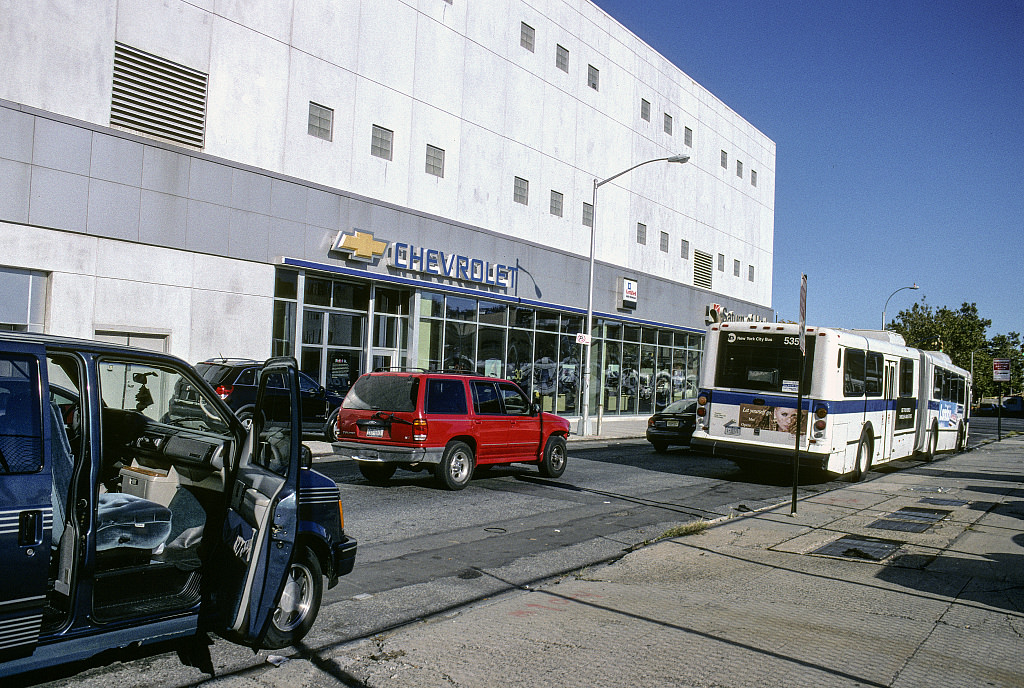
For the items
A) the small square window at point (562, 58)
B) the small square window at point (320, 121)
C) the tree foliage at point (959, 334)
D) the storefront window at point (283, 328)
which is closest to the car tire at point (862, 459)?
the storefront window at point (283, 328)

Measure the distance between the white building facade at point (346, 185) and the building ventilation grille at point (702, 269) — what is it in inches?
116

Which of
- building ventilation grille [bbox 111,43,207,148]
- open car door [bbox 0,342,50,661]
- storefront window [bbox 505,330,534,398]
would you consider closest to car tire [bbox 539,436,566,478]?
open car door [bbox 0,342,50,661]

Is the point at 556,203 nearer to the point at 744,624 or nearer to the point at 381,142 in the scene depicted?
the point at 381,142

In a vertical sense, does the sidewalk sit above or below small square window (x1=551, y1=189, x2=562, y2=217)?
below

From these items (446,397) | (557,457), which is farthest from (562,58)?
(446,397)

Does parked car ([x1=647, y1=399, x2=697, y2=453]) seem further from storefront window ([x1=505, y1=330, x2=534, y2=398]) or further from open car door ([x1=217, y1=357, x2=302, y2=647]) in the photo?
open car door ([x1=217, y1=357, x2=302, y2=647])

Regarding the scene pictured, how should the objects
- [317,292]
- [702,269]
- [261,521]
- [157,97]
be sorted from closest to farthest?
[261,521] → [157,97] → [317,292] → [702,269]

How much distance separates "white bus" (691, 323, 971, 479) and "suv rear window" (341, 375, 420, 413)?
6040 mm

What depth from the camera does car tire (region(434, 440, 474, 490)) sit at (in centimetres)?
1174

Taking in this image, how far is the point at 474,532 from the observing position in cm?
902

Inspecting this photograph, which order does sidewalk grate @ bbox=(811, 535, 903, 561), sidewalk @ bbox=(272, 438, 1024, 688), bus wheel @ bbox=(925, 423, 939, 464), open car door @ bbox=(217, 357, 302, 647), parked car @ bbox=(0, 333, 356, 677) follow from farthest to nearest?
1. bus wheel @ bbox=(925, 423, 939, 464)
2. sidewalk grate @ bbox=(811, 535, 903, 561)
3. sidewalk @ bbox=(272, 438, 1024, 688)
4. open car door @ bbox=(217, 357, 302, 647)
5. parked car @ bbox=(0, 333, 356, 677)

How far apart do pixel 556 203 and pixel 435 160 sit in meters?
6.50

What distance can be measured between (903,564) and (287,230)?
16.3 meters

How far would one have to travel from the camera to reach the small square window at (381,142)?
2261 cm
